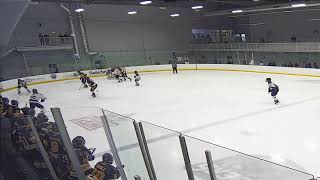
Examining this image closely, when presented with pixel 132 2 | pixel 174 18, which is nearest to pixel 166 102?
pixel 132 2

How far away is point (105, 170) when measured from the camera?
302 centimetres

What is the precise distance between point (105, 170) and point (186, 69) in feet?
49.6

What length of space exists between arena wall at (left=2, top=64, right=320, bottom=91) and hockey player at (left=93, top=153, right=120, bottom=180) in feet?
34.8

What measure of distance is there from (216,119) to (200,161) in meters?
5.10

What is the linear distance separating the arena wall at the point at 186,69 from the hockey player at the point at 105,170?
34.8 feet

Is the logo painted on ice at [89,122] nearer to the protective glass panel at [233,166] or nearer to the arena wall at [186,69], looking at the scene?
the protective glass panel at [233,166]

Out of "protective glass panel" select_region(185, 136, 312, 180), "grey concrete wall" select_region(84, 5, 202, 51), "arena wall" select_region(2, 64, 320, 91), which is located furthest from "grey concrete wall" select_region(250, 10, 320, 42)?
"protective glass panel" select_region(185, 136, 312, 180)

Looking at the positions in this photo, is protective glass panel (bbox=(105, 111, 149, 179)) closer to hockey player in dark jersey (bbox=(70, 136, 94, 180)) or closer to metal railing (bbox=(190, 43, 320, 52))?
hockey player in dark jersey (bbox=(70, 136, 94, 180))

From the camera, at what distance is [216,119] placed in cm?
720

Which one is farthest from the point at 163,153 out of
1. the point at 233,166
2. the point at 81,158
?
the point at 81,158

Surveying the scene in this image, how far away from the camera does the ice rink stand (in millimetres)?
5105

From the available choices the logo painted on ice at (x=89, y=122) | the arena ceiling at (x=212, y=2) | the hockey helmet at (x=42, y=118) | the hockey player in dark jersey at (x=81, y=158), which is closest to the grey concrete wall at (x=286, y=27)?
the arena ceiling at (x=212, y=2)

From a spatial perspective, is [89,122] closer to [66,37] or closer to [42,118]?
[42,118]

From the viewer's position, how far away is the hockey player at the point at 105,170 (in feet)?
9.82
